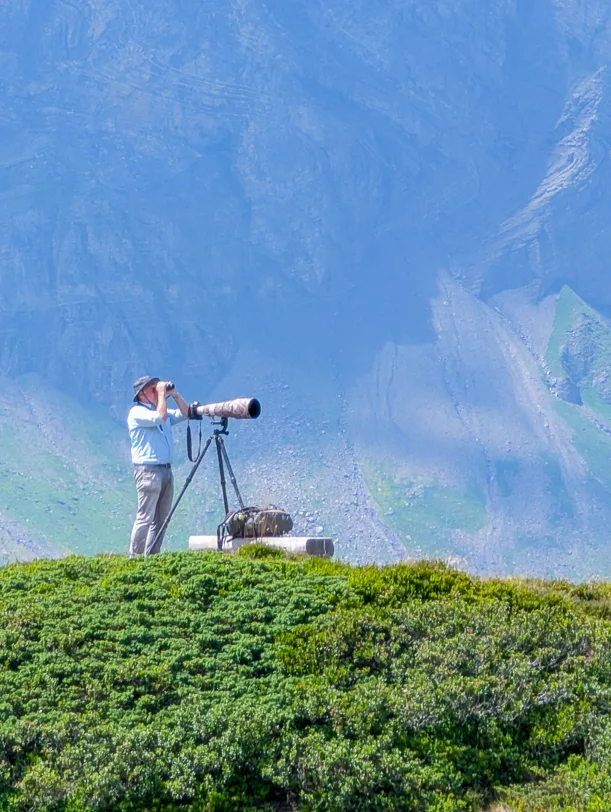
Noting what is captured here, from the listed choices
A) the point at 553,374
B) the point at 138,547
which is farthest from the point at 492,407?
the point at 138,547

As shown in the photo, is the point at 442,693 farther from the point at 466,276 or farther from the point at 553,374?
the point at 466,276

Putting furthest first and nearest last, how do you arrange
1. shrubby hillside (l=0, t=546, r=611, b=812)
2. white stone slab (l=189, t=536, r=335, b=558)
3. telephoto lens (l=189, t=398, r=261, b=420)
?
telephoto lens (l=189, t=398, r=261, b=420) < white stone slab (l=189, t=536, r=335, b=558) < shrubby hillside (l=0, t=546, r=611, b=812)

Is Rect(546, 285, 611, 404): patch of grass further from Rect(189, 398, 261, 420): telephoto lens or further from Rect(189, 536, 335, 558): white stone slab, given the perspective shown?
Rect(189, 536, 335, 558): white stone slab

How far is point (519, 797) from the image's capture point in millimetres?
5219

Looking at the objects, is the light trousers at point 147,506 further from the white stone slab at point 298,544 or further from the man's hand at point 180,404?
the white stone slab at point 298,544

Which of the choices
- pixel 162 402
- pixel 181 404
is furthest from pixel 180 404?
pixel 162 402

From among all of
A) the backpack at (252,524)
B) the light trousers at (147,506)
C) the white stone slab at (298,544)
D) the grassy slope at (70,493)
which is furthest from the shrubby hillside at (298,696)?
the grassy slope at (70,493)

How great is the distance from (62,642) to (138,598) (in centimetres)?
83

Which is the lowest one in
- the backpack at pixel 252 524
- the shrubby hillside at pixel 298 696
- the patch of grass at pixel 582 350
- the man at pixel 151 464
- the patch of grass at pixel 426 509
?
the shrubby hillside at pixel 298 696

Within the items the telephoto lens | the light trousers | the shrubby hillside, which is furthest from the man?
the shrubby hillside

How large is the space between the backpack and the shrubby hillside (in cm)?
298

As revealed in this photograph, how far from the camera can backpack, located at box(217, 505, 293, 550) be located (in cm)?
1039

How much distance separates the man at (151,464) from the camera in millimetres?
10266

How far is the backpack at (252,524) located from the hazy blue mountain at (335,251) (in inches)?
1290
